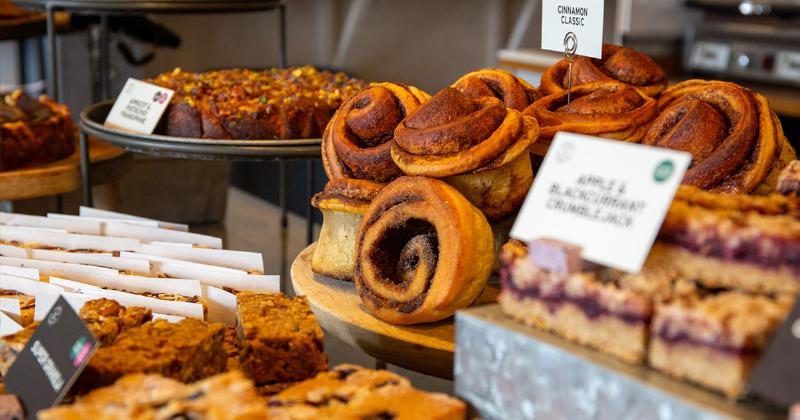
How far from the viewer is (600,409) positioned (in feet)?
2.82

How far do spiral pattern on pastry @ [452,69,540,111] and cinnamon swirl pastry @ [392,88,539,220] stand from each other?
0.58ft

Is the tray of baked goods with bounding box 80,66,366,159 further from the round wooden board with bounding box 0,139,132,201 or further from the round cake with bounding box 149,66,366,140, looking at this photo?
the round wooden board with bounding box 0,139,132,201

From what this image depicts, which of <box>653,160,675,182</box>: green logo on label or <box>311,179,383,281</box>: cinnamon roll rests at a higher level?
<box>653,160,675,182</box>: green logo on label

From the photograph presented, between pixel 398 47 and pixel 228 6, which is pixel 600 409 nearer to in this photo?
pixel 228 6

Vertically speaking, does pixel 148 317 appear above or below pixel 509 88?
below

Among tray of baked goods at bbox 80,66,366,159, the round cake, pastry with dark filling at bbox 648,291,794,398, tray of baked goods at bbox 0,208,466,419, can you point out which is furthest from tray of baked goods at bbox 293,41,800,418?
the round cake

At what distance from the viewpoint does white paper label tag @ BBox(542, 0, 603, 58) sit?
4.59 feet

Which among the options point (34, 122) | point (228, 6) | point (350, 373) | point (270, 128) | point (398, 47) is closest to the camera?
point (350, 373)

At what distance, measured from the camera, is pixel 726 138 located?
53.0 inches

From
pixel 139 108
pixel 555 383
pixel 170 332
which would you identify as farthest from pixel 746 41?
pixel 555 383

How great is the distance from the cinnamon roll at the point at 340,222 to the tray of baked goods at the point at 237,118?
0.40 m

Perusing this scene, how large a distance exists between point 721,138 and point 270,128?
1051 mm

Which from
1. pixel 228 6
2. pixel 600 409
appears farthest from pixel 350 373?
pixel 228 6

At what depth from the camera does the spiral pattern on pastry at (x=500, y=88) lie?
157cm
